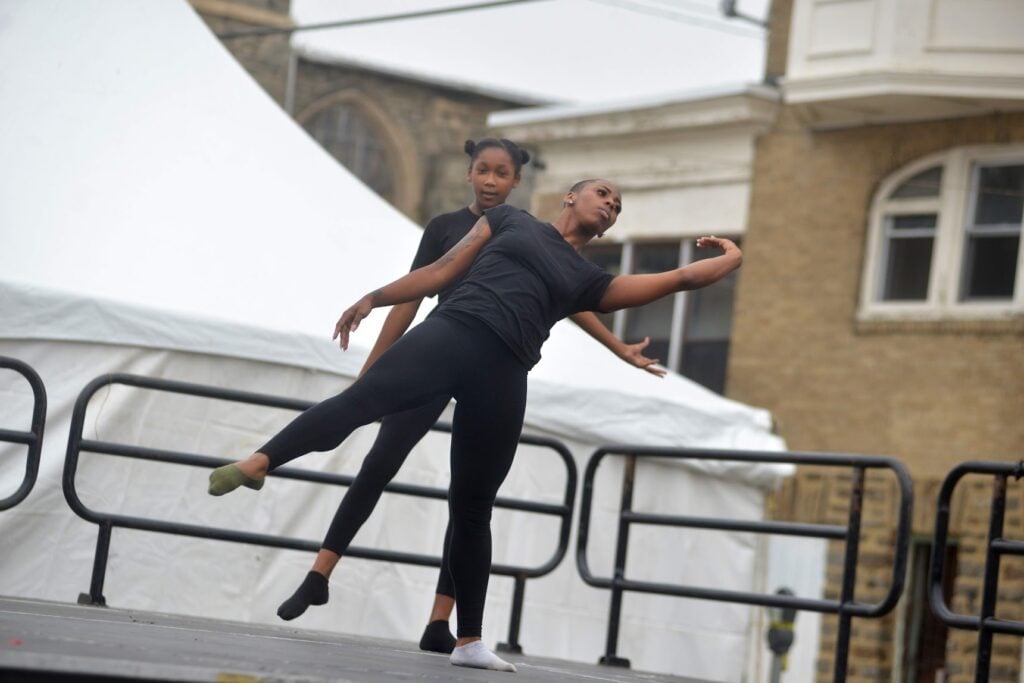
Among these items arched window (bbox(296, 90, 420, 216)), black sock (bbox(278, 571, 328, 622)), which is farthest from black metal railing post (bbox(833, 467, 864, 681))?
arched window (bbox(296, 90, 420, 216))

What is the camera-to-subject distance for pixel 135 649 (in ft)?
12.5

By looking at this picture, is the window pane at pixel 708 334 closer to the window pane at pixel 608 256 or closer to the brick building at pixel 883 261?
the brick building at pixel 883 261

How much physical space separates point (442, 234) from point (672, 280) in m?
1.02

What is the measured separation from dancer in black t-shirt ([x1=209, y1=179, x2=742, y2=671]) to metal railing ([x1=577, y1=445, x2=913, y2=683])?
1.77 metres

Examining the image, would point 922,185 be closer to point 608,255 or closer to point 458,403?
point 608,255

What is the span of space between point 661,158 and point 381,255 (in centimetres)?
1035

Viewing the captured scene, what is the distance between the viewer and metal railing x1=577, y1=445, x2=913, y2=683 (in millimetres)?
6227

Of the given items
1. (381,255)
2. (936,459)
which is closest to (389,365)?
(381,255)

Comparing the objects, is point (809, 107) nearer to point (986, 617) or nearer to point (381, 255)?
point (381, 255)

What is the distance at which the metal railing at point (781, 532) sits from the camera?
6227 mm

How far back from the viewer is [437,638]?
556cm

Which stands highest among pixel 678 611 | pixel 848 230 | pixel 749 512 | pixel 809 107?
pixel 809 107

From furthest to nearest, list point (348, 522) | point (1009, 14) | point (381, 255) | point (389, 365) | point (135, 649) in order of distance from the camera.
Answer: point (1009, 14) → point (381, 255) → point (348, 522) → point (389, 365) → point (135, 649)

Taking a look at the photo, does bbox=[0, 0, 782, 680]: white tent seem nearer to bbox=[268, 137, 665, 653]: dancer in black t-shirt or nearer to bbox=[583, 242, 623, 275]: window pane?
bbox=[268, 137, 665, 653]: dancer in black t-shirt
